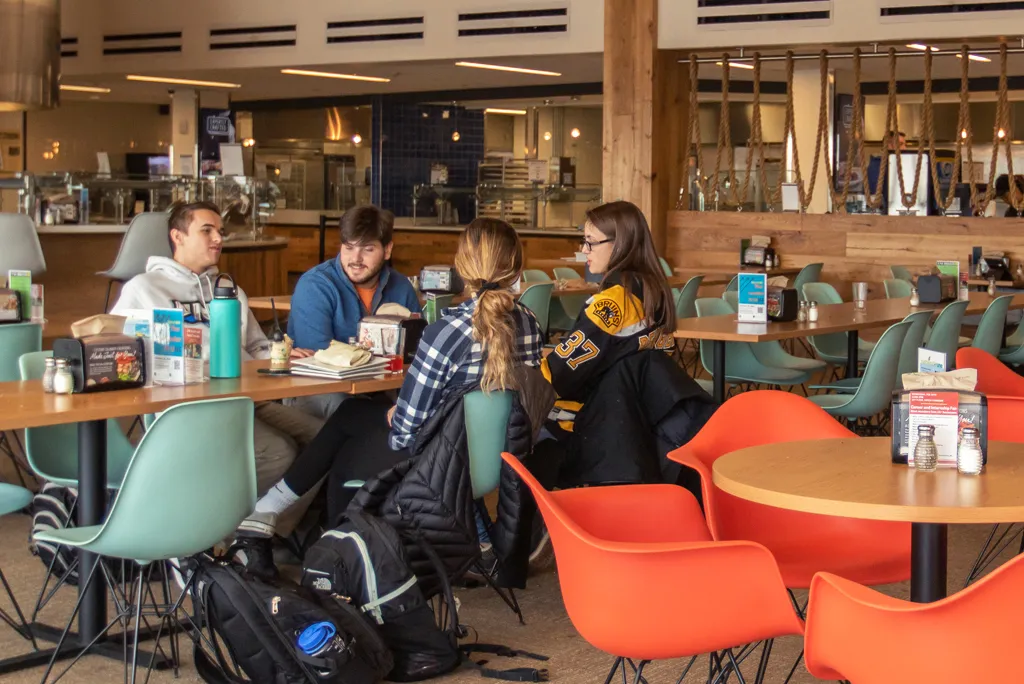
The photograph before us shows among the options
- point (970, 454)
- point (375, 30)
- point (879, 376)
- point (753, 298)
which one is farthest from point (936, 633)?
point (375, 30)

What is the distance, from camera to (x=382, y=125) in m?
16.0

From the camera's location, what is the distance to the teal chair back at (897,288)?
8172mm

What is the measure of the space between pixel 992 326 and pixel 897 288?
182 cm

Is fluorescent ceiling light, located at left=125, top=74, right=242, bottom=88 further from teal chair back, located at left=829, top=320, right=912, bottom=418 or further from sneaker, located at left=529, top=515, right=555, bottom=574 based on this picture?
sneaker, located at left=529, top=515, right=555, bottom=574

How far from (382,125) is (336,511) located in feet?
41.0

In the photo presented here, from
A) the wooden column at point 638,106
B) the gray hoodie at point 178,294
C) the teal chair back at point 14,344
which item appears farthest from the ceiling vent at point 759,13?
the teal chair back at point 14,344

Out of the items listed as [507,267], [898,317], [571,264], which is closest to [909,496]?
[507,267]

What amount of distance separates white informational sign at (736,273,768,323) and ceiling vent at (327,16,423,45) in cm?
621

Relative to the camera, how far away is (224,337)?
3.81 metres

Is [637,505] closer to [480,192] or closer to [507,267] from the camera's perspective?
[507,267]

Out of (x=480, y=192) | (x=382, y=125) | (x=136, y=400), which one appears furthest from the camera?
(x=382, y=125)

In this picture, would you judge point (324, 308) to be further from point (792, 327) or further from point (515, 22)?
point (515, 22)

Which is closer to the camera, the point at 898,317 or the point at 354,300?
the point at 354,300

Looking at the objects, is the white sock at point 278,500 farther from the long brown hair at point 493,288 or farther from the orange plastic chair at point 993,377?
the orange plastic chair at point 993,377
